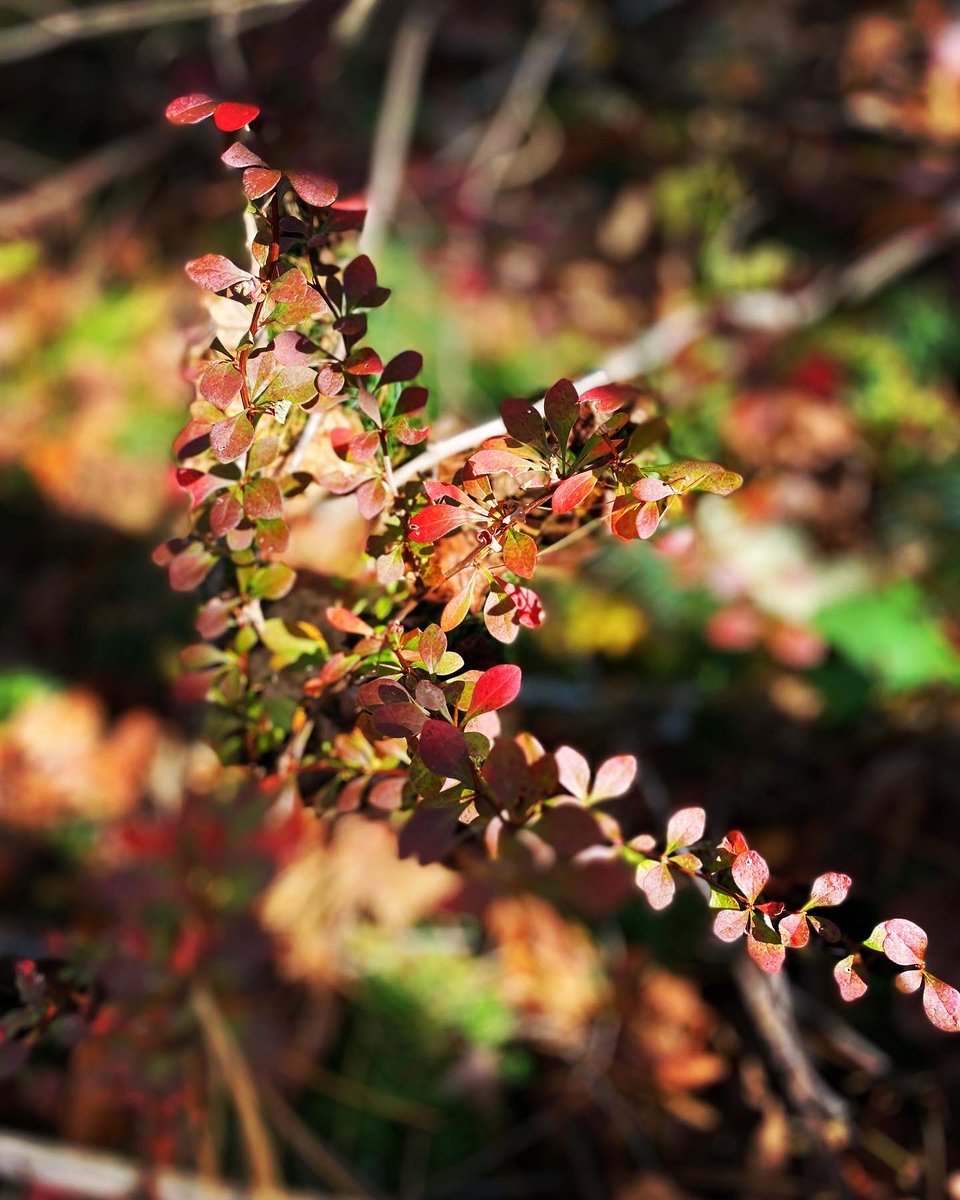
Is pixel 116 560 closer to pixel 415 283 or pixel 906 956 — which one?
pixel 415 283

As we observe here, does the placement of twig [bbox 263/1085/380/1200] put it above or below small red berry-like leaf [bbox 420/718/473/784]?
below

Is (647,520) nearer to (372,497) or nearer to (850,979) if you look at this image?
(372,497)

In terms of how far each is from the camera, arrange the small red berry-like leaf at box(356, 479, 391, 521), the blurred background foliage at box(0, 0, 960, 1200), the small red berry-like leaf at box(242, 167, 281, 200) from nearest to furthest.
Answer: the small red berry-like leaf at box(242, 167, 281, 200)
the small red berry-like leaf at box(356, 479, 391, 521)
the blurred background foliage at box(0, 0, 960, 1200)

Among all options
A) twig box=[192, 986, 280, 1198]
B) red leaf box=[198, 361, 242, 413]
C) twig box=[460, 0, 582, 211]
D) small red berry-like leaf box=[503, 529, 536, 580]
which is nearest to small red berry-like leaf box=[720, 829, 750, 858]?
small red berry-like leaf box=[503, 529, 536, 580]

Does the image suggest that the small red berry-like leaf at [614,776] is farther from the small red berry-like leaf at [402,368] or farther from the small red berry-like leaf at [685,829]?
the small red berry-like leaf at [402,368]

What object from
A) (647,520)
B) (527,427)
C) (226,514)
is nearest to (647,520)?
(647,520)

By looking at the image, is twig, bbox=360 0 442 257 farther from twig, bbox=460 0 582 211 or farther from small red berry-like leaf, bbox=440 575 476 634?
small red berry-like leaf, bbox=440 575 476 634

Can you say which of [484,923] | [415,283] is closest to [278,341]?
[484,923]
